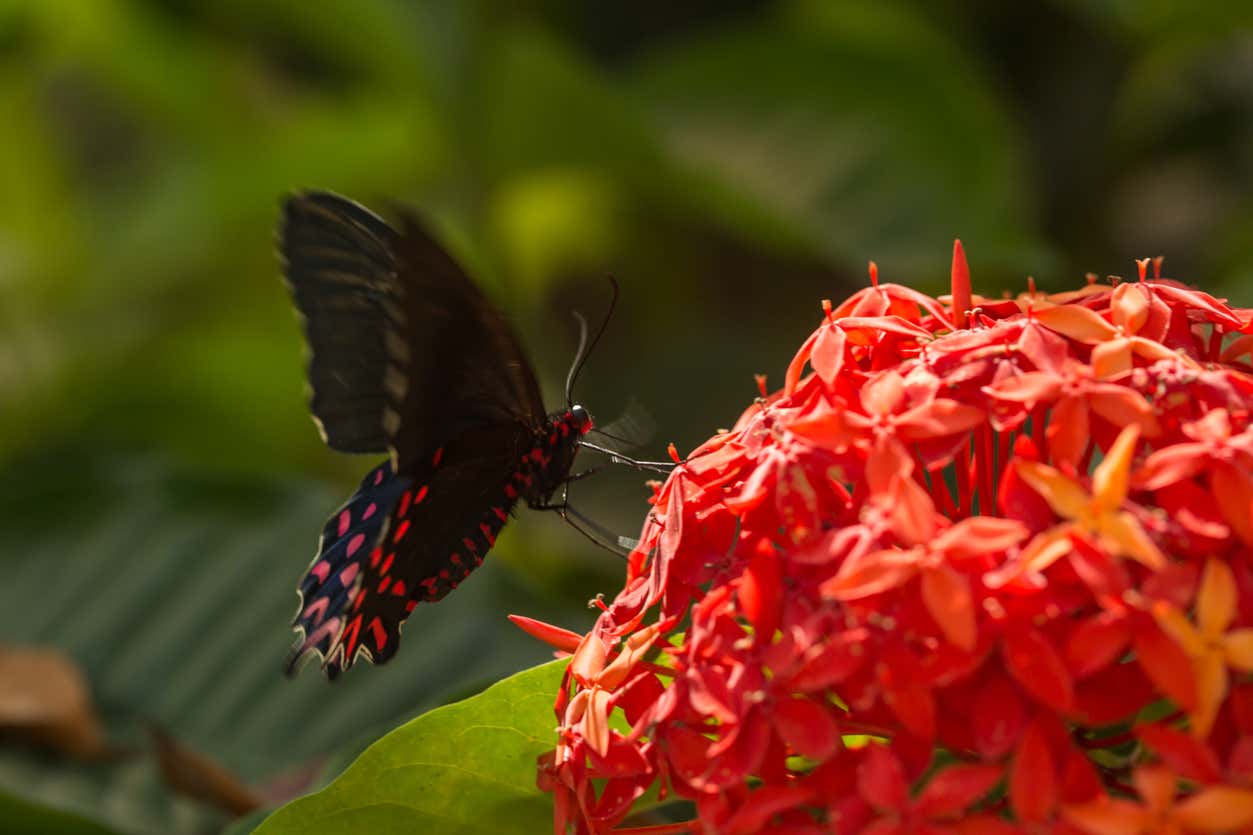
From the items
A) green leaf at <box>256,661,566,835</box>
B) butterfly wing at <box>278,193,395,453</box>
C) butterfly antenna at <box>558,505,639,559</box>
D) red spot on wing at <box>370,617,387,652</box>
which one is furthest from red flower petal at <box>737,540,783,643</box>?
red spot on wing at <box>370,617,387,652</box>

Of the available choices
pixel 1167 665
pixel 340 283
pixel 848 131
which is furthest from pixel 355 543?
pixel 848 131

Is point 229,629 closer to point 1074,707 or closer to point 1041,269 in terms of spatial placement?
point 1041,269

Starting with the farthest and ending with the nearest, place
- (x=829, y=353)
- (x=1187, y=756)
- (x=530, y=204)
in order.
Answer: (x=530, y=204) < (x=829, y=353) < (x=1187, y=756)

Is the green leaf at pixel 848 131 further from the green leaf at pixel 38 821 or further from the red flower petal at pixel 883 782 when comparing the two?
the green leaf at pixel 38 821

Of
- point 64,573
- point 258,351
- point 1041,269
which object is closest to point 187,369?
point 258,351

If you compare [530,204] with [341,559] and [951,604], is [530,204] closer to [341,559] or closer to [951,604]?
[341,559]

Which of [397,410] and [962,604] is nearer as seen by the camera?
[962,604]
